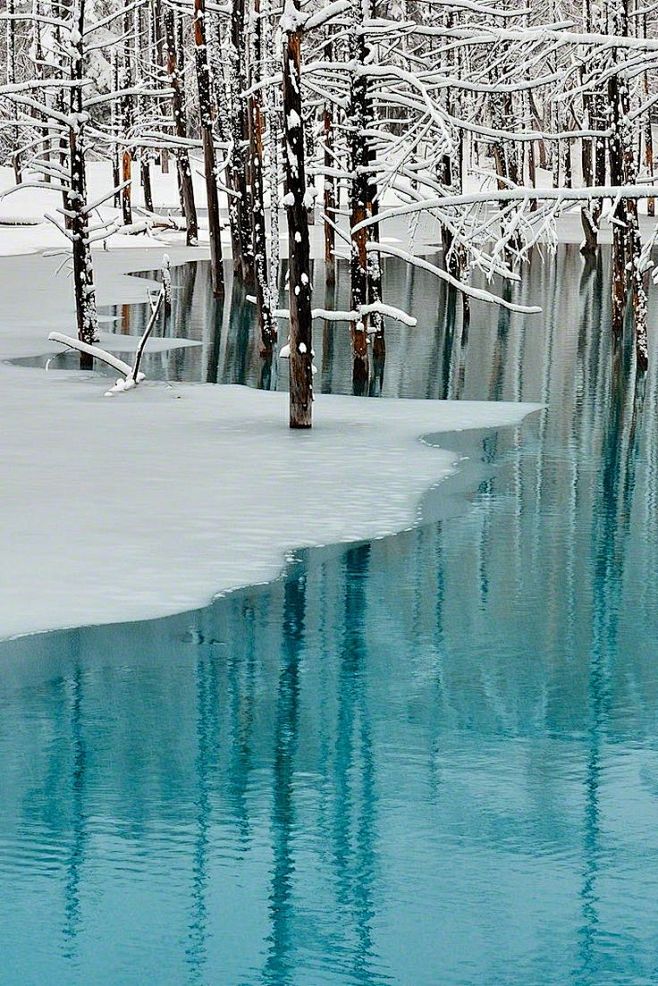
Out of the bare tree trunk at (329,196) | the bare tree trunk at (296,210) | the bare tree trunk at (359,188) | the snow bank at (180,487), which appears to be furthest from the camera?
the bare tree trunk at (329,196)

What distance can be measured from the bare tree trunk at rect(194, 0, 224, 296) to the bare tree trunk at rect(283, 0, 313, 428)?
21670 mm

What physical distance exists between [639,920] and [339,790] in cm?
209

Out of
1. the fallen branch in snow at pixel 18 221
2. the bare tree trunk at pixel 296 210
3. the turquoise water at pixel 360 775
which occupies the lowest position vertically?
the turquoise water at pixel 360 775

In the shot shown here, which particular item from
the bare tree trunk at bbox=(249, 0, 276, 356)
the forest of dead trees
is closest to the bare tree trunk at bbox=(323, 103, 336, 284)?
the forest of dead trees

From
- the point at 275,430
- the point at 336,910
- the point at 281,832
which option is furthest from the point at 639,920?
the point at 275,430

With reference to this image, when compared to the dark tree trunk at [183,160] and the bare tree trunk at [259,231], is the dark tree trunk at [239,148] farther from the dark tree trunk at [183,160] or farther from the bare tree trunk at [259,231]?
the dark tree trunk at [183,160]

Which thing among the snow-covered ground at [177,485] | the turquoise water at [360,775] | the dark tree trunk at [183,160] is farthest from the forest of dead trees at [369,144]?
the dark tree trunk at [183,160]

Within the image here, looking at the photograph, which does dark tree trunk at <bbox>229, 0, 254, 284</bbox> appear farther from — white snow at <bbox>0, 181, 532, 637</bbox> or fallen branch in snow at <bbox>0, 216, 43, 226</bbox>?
fallen branch in snow at <bbox>0, 216, 43, 226</bbox>

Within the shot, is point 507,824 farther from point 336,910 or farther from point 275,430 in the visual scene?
point 275,430

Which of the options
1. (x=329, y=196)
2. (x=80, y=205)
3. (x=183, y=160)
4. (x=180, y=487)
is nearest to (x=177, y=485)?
(x=180, y=487)

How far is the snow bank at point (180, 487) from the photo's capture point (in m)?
12.8

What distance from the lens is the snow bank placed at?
12773mm

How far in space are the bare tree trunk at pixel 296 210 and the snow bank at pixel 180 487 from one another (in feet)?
3.22

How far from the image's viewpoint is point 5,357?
27688 mm
